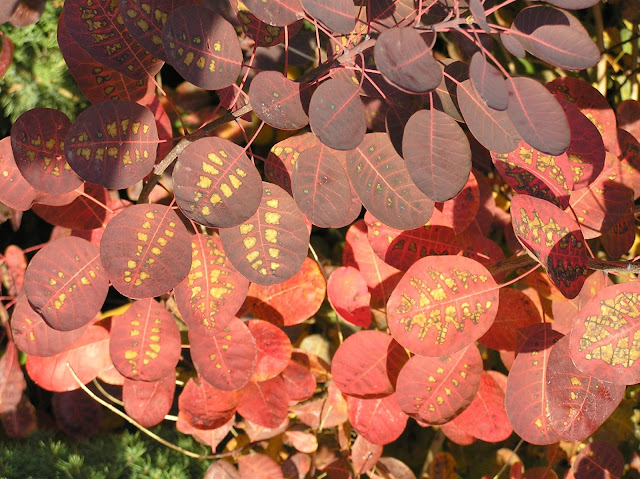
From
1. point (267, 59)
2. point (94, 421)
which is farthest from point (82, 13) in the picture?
point (94, 421)

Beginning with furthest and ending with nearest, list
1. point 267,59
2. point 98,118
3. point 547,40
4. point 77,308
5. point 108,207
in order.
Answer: point 267,59 → point 108,207 → point 77,308 → point 98,118 → point 547,40

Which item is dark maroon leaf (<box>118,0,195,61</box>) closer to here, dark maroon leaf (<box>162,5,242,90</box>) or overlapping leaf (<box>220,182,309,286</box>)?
dark maroon leaf (<box>162,5,242,90</box>)

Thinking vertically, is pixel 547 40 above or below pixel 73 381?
above

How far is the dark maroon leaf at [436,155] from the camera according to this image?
699mm

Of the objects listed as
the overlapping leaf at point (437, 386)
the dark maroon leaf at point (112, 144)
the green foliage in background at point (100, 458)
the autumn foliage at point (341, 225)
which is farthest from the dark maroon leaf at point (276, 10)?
the green foliage in background at point (100, 458)

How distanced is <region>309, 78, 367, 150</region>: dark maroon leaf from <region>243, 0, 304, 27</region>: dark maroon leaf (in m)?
0.11

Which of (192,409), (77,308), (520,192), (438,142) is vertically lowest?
(192,409)

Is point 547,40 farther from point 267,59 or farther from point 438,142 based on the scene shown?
point 267,59

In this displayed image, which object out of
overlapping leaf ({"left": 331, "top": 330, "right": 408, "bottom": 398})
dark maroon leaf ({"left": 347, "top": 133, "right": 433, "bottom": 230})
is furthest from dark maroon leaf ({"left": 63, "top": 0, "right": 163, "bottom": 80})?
Answer: overlapping leaf ({"left": 331, "top": 330, "right": 408, "bottom": 398})

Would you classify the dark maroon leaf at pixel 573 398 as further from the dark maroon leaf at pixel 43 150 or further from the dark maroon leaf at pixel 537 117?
the dark maroon leaf at pixel 43 150

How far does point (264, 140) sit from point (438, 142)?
65 cm

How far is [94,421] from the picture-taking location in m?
1.28

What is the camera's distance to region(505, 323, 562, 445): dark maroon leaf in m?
0.90

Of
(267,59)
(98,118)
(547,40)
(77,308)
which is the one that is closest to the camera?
(547,40)
